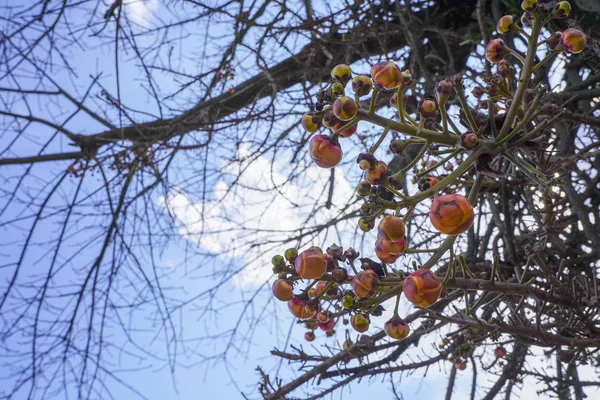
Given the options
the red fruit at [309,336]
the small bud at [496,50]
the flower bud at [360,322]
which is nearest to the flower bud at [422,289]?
the flower bud at [360,322]

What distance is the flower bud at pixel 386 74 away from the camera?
0.82m

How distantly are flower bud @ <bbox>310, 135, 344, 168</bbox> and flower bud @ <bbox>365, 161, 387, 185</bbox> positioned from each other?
0.08 metres

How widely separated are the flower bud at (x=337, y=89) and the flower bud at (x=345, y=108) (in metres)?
0.04

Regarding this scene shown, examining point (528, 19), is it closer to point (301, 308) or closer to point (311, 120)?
point (311, 120)

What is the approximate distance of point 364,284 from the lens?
2.73 feet

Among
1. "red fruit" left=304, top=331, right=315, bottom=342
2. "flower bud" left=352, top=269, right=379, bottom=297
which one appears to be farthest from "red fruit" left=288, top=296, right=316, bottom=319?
"red fruit" left=304, top=331, right=315, bottom=342

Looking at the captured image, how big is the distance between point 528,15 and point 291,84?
8.98ft

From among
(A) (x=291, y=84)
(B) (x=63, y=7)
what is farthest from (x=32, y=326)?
(A) (x=291, y=84)

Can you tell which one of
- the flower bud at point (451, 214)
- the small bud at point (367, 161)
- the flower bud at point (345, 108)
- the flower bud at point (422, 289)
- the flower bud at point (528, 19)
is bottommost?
the flower bud at point (422, 289)

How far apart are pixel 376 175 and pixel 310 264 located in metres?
0.20

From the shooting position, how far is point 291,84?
3.65 meters

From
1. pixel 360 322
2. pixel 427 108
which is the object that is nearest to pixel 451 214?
pixel 427 108

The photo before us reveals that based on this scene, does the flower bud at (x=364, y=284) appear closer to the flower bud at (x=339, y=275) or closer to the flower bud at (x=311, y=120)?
the flower bud at (x=339, y=275)

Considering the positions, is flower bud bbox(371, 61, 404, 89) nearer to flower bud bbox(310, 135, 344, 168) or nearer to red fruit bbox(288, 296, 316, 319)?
flower bud bbox(310, 135, 344, 168)
